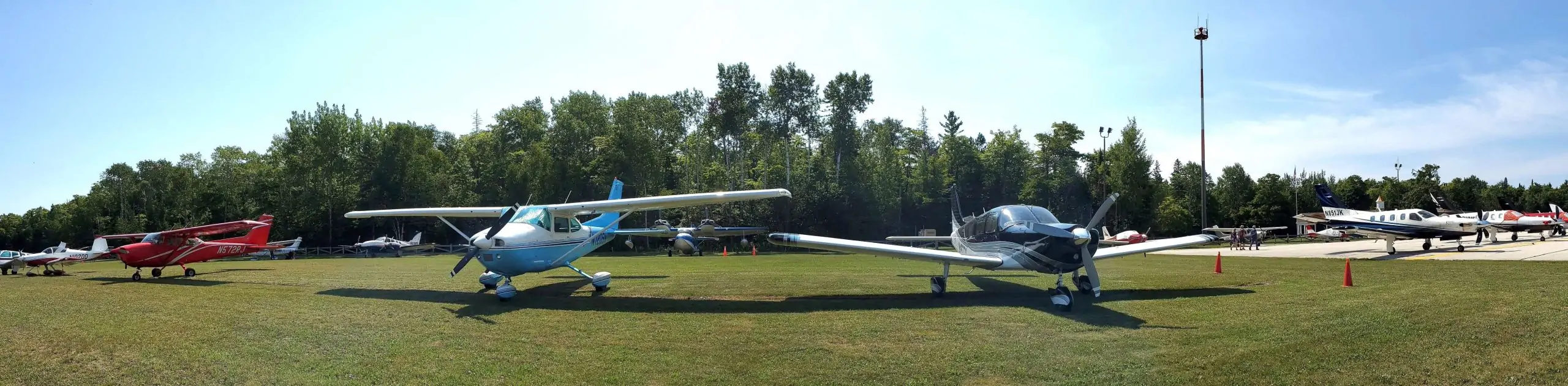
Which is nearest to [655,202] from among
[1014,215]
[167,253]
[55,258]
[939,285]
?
[939,285]

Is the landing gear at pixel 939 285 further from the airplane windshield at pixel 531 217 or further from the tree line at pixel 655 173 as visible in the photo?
the tree line at pixel 655 173

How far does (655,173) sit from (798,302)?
39.3 meters

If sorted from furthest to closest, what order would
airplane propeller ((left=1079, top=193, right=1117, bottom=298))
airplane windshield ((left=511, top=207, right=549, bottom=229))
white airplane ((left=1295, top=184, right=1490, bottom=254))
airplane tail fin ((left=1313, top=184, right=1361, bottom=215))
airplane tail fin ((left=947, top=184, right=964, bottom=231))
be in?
airplane tail fin ((left=1313, top=184, right=1361, bottom=215))
white airplane ((left=1295, top=184, right=1490, bottom=254))
airplane tail fin ((left=947, top=184, right=964, bottom=231))
airplane windshield ((left=511, top=207, right=549, bottom=229))
airplane propeller ((left=1079, top=193, right=1117, bottom=298))

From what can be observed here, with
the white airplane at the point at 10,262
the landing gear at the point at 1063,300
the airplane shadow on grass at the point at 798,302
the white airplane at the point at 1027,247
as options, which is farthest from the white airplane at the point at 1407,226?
the white airplane at the point at 10,262

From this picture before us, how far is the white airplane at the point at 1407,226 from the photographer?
24.5m

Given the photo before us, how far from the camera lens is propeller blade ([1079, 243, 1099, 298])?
32.9ft

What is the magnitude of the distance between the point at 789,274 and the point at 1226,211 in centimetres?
6299

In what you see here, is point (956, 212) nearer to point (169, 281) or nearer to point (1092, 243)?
point (1092, 243)

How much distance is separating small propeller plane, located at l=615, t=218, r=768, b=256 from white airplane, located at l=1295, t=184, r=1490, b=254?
21.4 m

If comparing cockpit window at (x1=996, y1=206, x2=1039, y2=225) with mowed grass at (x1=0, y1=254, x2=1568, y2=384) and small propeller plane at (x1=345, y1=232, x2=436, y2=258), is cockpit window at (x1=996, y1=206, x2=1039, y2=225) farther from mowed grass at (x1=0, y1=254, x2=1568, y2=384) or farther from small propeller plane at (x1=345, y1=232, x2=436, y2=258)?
small propeller plane at (x1=345, y1=232, x2=436, y2=258)

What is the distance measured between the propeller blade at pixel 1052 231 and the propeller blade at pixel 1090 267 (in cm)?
24

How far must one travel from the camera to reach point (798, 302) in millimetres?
11547

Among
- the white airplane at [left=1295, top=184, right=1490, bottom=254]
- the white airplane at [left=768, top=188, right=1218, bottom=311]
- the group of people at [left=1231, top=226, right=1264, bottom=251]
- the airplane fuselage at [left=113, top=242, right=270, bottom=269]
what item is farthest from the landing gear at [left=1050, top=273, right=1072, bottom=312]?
the group of people at [left=1231, top=226, right=1264, bottom=251]

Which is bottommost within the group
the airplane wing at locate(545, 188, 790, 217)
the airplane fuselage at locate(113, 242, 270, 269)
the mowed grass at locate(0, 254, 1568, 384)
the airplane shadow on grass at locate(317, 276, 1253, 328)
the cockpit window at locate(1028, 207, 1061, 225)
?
the airplane shadow on grass at locate(317, 276, 1253, 328)
